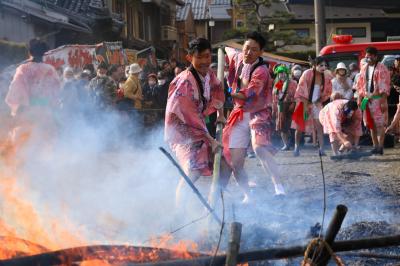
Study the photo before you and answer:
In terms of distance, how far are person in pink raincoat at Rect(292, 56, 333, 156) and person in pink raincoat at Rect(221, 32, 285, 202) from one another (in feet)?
14.7

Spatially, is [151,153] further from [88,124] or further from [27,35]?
[27,35]

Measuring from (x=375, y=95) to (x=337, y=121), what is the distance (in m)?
0.99

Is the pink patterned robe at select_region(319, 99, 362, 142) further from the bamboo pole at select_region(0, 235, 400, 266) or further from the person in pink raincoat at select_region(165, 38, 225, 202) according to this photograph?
the bamboo pole at select_region(0, 235, 400, 266)

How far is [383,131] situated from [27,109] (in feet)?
20.1

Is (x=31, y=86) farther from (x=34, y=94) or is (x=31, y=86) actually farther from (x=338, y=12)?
(x=338, y=12)

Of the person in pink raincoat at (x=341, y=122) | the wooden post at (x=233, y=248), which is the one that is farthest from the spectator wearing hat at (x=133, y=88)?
the wooden post at (x=233, y=248)

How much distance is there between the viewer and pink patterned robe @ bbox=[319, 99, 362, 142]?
11.0 m

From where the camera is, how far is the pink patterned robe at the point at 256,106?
21.9 feet

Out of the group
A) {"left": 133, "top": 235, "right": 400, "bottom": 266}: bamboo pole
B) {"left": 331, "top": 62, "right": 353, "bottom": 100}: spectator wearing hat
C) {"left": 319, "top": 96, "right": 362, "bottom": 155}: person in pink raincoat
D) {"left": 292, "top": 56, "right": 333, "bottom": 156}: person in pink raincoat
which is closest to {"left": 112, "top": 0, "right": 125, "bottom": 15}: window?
{"left": 331, "top": 62, "right": 353, "bottom": 100}: spectator wearing hat

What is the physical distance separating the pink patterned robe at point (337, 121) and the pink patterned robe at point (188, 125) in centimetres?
554

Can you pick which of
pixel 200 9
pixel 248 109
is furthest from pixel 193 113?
pixel 200 9

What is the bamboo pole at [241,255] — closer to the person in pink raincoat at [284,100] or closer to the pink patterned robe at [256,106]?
the pink patterned robe at [256,106]

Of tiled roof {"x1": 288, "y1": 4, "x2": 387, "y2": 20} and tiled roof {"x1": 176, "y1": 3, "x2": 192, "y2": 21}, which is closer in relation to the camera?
tiled roof {"x1": 288, "y1": 4, "x2": 387, "y2": 20}

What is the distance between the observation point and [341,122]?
37.0 ft
